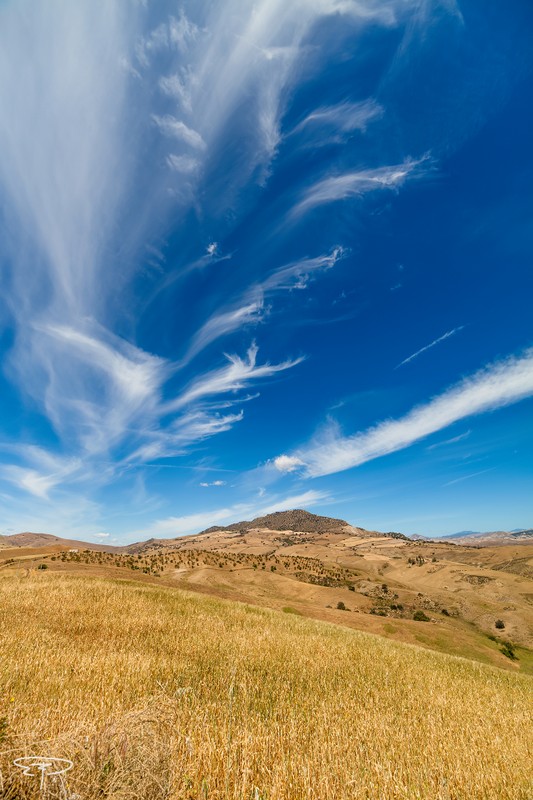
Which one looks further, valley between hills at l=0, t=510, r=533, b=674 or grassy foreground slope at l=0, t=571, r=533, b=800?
valley between hills at l=0, t=510, r=533, b=674

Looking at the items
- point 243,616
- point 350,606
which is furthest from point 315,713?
point 350,606

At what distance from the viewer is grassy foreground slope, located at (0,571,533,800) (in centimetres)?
385

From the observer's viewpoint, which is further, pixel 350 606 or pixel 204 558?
pixel 204 558

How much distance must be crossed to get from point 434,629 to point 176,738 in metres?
36.5

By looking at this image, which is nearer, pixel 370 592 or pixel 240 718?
pixel 240 718

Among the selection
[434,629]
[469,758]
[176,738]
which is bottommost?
[434,629]

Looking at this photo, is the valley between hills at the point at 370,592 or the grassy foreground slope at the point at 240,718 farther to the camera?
the valley between hills at the point at 370,592

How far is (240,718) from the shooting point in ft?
20.1

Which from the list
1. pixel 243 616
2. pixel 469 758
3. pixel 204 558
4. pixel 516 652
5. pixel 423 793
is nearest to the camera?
pixel 423 793

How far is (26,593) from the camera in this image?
643 inches

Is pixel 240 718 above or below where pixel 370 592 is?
above

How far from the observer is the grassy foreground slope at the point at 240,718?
12.6ft

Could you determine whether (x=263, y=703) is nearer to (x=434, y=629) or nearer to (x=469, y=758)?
(x=469, y=758)

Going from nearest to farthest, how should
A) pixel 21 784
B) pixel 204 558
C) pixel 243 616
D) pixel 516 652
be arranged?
pixel 21 784
pixel 243 616
pixel 516 652
pixel 204 558
